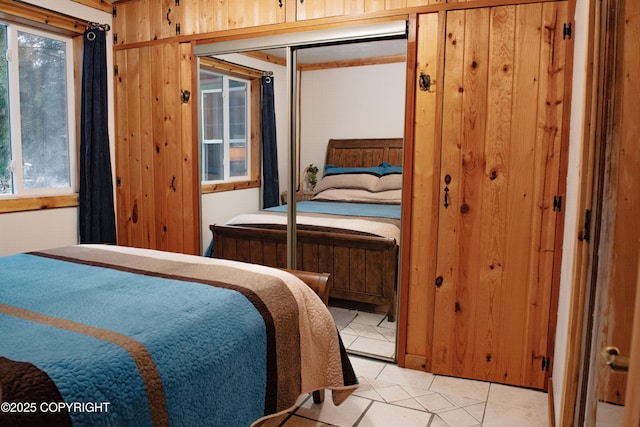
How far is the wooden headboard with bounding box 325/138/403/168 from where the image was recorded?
9.66 feet

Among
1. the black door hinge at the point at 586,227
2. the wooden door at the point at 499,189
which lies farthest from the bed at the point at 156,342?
the black door hinge at the point at 586,227

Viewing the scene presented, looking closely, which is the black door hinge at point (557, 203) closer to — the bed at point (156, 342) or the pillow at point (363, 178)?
the pillow at point (363, 178)

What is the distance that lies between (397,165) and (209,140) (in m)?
1.44

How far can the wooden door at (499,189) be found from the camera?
2340 mm

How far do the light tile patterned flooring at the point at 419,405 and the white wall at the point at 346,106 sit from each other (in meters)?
1.50

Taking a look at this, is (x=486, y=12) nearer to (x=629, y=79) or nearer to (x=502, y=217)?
(x=502, y=217)

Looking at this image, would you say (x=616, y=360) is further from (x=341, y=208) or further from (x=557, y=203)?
(x=341, y=208)

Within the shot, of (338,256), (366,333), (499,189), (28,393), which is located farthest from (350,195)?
(28,393)

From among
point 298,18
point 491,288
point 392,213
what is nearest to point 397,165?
point 392,213

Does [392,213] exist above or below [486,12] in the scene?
below

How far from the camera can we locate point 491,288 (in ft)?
8.25

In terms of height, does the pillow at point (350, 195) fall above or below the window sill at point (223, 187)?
below

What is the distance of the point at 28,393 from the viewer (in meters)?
0.96

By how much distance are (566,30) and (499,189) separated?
0.86 metres
